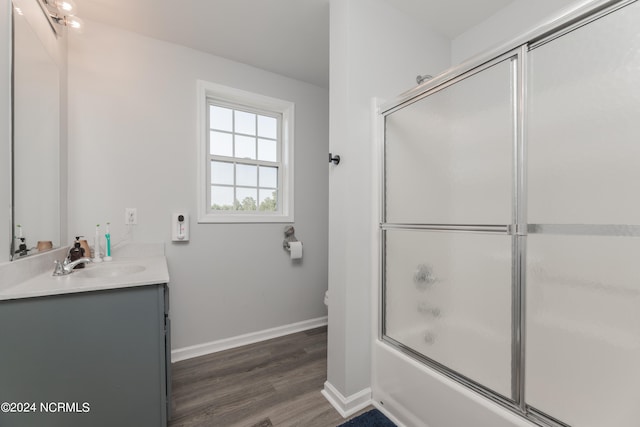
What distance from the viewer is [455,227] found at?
132cm

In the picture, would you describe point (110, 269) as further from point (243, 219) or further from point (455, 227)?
point (455, 227)

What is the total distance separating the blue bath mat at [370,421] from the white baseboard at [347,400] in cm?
6

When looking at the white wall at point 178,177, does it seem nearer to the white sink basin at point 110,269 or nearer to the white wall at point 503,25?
the white sink basin at point 110,269

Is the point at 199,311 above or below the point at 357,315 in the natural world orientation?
below

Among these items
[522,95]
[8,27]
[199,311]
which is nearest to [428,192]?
[522,95]

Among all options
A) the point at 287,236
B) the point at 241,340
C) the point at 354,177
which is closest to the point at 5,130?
the point at 354,177

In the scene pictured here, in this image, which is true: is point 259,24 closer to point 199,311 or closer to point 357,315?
point 357,315

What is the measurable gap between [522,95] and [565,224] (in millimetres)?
536

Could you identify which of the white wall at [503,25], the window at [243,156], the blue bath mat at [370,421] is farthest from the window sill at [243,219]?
the white wall at [503,25]

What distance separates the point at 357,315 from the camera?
5.18 ft

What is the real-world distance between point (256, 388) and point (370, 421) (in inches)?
29.3

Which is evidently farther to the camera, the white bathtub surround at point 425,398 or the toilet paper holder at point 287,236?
A: the toilet paper holder at point 287,236

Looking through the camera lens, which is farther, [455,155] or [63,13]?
[63,13]

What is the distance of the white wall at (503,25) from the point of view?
63.0 inches
